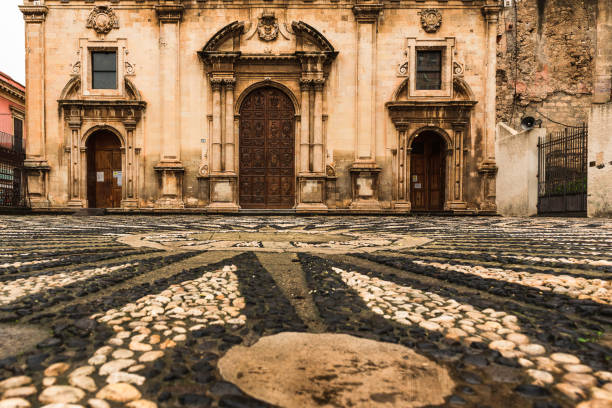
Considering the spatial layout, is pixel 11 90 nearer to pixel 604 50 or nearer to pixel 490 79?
pixel 490 79

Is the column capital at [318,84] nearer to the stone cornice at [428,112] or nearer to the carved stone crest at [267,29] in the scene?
the carved stone crest at [267,29]

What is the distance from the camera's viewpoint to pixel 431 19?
14.1 metres

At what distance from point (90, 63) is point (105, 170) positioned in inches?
147

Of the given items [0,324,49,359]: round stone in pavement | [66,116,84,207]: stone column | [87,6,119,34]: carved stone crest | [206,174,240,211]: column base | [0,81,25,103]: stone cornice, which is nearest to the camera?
[0,324,49,359]: round stone in pavement

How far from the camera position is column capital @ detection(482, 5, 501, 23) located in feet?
45.8

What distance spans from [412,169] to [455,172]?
1728 mm

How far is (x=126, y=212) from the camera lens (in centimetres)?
1299

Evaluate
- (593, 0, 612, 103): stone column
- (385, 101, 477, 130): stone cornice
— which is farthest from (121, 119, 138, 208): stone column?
(593, 0, 612, 103): stone column

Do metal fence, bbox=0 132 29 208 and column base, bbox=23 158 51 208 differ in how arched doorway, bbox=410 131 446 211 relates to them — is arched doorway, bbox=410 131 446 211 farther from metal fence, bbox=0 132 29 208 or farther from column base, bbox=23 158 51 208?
metal fence, bbox=0 132 29 208

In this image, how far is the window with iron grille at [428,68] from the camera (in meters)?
14.2

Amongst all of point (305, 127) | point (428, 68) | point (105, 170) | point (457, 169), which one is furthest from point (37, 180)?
point (457, 169)

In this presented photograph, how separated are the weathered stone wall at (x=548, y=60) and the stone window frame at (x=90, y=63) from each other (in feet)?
55.2

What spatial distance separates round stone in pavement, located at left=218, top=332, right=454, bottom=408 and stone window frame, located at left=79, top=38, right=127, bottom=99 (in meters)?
14.9

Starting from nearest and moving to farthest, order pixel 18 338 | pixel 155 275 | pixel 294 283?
pixel 18 338 < pixel 294 283 < pixel 155 275
